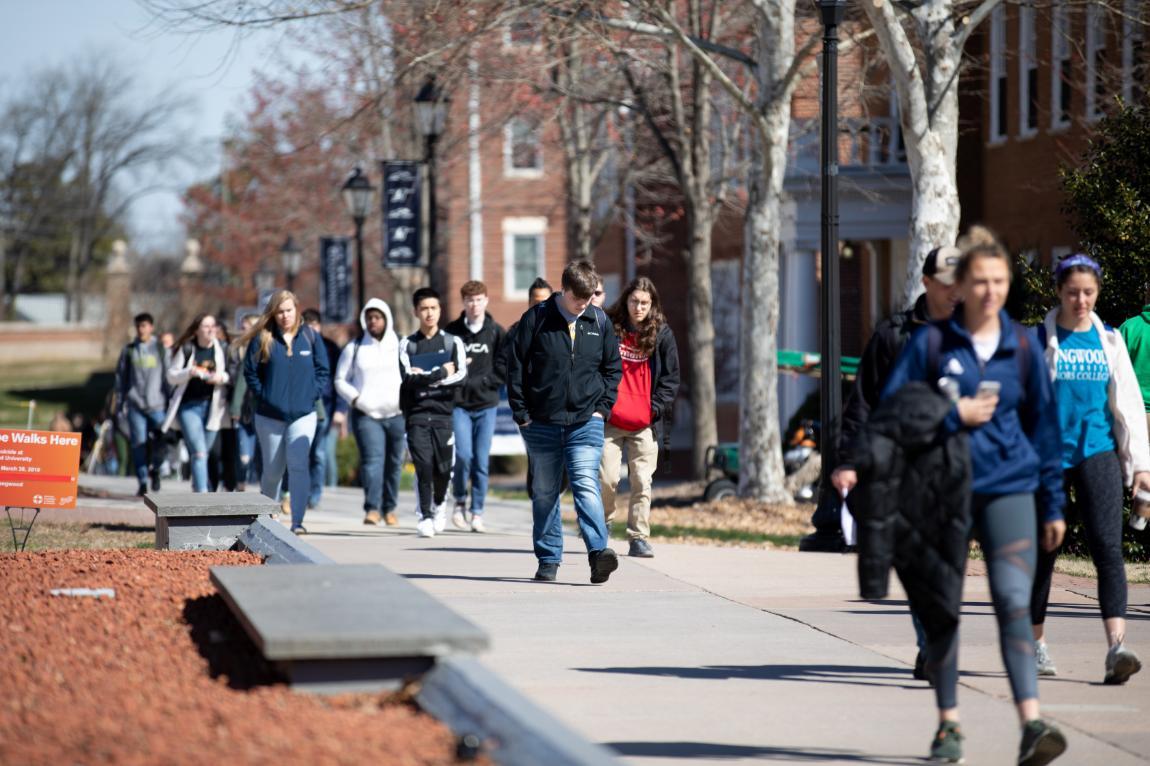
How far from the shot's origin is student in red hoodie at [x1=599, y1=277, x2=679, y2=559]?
1193cm

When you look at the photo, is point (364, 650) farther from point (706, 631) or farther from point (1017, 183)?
point (1017, 183)

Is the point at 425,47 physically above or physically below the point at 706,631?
above

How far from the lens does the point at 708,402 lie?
25250 mm

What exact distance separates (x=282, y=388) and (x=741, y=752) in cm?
788

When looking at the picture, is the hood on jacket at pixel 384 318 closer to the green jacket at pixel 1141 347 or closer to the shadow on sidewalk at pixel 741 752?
the green jacket at pixel 1141 347

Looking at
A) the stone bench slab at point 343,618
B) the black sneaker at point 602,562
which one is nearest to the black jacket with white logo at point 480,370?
the black sneaker at point 602,562

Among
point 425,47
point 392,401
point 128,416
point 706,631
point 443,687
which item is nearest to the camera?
point 443,687

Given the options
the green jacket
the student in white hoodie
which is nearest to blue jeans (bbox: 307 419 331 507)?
the student in white hoodie

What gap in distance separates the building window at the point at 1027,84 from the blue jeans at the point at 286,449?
15.0 m

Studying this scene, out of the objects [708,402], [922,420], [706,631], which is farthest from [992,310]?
[708,402]

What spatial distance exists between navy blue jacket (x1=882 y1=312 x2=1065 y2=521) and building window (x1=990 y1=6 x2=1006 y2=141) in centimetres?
2052

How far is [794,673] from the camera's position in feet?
25.4

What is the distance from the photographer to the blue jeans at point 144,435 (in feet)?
58.0

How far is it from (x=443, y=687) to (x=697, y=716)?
5.35 feet
